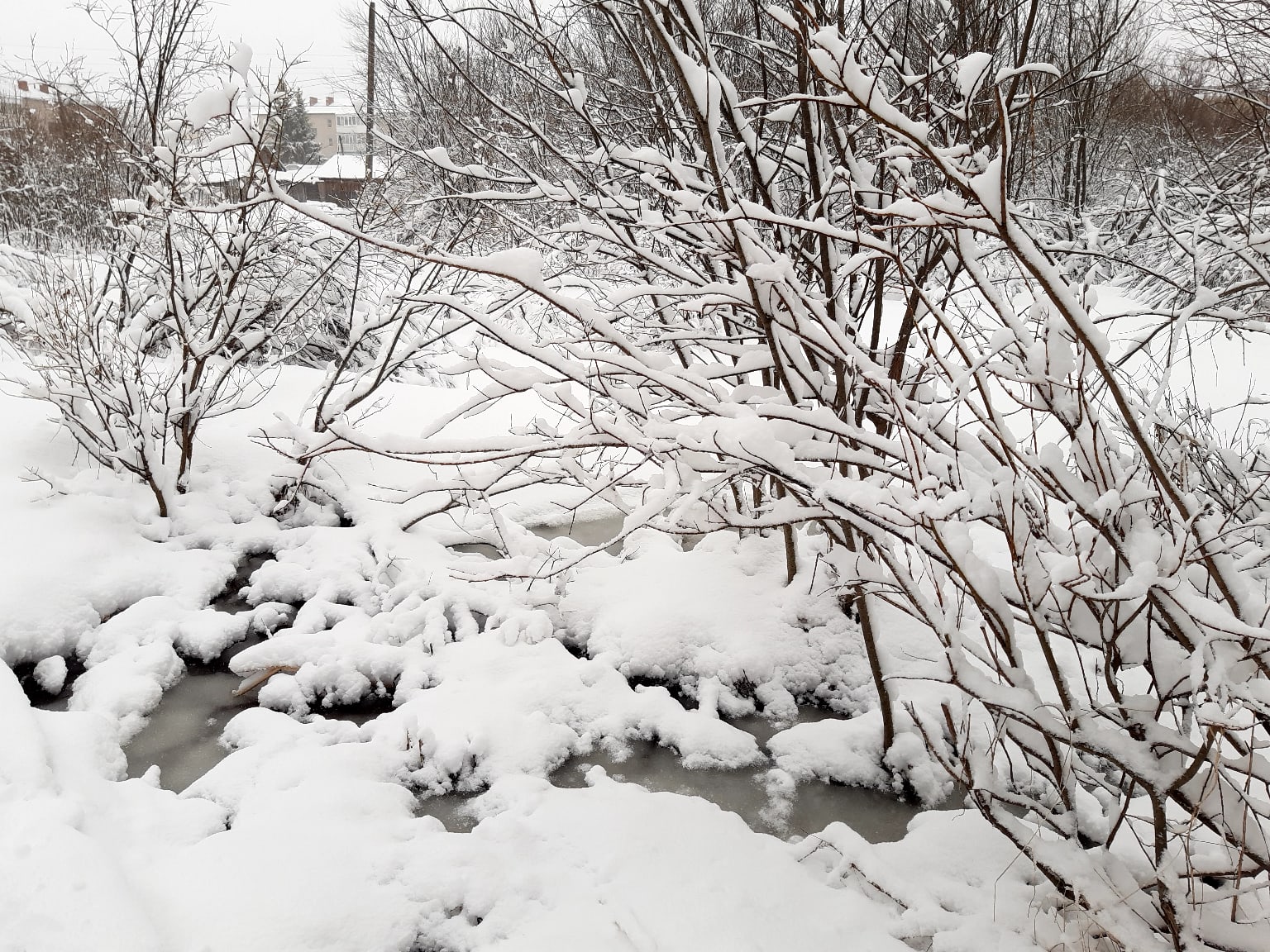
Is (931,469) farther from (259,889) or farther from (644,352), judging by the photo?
(259,889)

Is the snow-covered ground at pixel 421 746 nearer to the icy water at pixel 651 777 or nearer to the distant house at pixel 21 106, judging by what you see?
the icy water at pixel 651 777

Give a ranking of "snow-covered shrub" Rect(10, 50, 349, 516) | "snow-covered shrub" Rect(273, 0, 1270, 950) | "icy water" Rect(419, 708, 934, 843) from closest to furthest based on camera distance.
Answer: "snow-covered shrub" Rect(273, 0, 1270, 950) < "icy water" Rect(419, 708, 934, 843) < "snow-covered shrub" Rect(10, 50, 349, 516)

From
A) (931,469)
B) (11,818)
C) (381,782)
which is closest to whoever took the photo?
(931,469)

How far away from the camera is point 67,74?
229 inches

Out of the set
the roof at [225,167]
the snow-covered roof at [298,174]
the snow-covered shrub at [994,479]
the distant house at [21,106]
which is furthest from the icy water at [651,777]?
the distant house at [21,106]

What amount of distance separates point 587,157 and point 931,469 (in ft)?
7.16

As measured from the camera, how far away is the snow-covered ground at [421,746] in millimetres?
2160

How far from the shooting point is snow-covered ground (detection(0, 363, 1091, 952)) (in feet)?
7.09

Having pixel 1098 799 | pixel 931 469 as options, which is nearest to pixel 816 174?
pixel 931 469

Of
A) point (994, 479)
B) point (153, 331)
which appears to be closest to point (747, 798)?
point (994, 479)

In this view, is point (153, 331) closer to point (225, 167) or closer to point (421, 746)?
point (225, 167)

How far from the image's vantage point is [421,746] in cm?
301

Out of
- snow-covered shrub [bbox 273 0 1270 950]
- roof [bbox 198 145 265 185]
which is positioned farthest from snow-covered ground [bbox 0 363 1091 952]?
roof [bbox 198 145 265 185]

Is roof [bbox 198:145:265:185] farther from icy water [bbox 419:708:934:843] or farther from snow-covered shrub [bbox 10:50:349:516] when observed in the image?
icy water [bbox 419:708:934:843]
